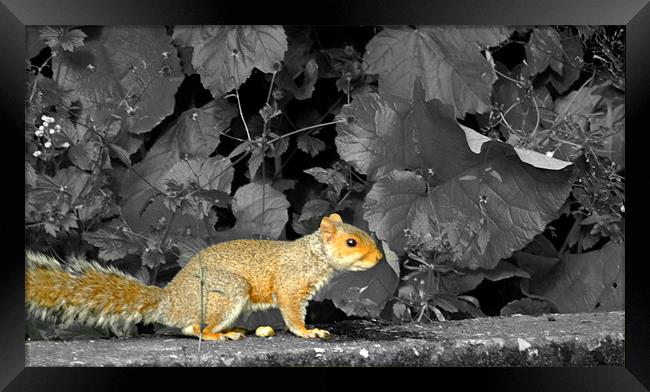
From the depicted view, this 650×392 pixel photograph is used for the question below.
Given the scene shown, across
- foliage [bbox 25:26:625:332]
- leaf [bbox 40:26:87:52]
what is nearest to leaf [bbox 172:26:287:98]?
foliage [bbox 25:26:625:332]

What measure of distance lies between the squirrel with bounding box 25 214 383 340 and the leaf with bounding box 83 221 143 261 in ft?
0.13

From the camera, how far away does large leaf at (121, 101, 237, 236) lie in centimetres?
251

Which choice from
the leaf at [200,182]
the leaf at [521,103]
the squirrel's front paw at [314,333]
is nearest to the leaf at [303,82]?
the leaf at [200,182]

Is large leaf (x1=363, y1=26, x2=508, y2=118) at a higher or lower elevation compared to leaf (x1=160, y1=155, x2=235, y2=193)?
higher

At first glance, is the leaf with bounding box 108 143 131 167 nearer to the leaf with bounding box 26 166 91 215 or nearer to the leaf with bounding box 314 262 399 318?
the leaf with bounding box 26 166 91 215

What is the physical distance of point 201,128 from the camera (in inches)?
101

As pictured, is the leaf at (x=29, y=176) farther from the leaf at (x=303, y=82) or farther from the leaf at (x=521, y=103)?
the leaf at (x=521, y=103)

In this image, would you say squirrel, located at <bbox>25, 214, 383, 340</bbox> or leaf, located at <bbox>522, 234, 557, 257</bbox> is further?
leaf, located at <bbox>522, 234, 557, 257</bbox>

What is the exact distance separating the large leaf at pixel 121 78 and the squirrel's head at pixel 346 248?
1.80ft

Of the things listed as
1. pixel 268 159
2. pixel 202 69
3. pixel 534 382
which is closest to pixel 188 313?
pixel 268 159

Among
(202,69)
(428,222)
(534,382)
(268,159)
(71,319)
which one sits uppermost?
(202,69)

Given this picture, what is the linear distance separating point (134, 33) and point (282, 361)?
35.0 inches

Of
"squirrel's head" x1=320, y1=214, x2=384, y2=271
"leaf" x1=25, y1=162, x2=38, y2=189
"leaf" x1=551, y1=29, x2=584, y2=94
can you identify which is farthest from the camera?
"leaf" x1=551, y1=29, x2=584, y2=94
